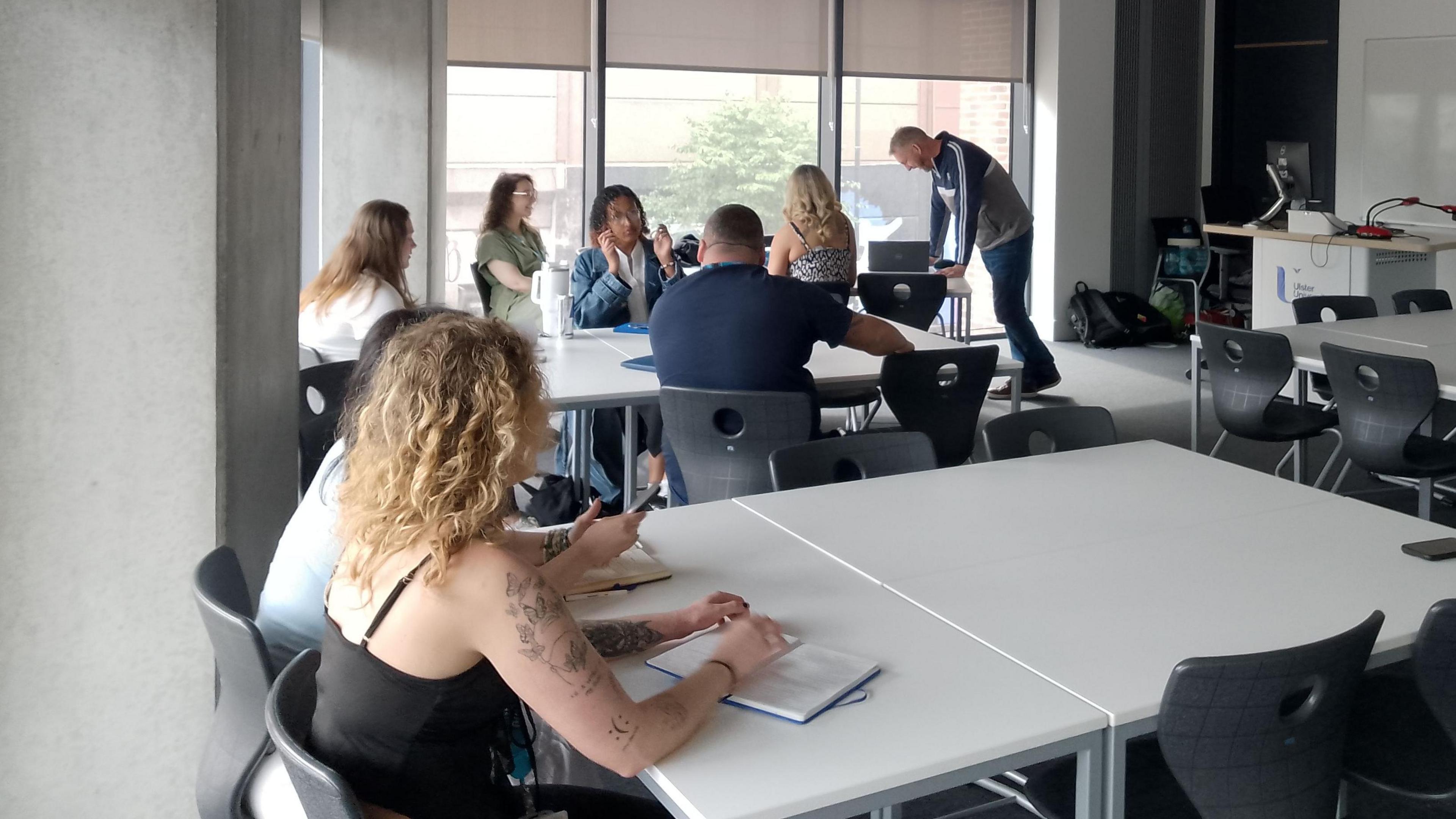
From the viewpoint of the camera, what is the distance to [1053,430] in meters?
3.48

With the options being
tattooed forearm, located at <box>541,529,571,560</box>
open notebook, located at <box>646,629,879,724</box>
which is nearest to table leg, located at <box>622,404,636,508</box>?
tattooed forearm, located at <box>541,529,571,560</box>

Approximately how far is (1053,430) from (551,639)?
2.14m

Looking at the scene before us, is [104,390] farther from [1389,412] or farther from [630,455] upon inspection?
[1389,412]

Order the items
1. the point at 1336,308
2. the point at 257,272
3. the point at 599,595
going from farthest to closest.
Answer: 1. the point at 1336,308
2. the point at 257,272
3. the point at 599,595

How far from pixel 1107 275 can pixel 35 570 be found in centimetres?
883

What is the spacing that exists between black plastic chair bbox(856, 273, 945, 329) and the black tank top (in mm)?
4964

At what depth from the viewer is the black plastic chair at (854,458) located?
10.3 feet

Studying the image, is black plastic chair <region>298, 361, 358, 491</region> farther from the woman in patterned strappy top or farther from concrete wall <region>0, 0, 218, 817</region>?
the woman in patterned strappy top

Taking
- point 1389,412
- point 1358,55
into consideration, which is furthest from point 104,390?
point 1358,55

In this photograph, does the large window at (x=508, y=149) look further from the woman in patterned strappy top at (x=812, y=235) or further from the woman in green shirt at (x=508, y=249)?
the woman in patterned strappy top at (x=812, y=235)

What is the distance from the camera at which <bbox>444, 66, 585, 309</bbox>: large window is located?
790 cm

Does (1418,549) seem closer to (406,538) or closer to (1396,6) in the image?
(406,538)

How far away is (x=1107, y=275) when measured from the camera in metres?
10.1

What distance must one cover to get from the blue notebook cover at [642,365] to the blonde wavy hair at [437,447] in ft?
8.30
